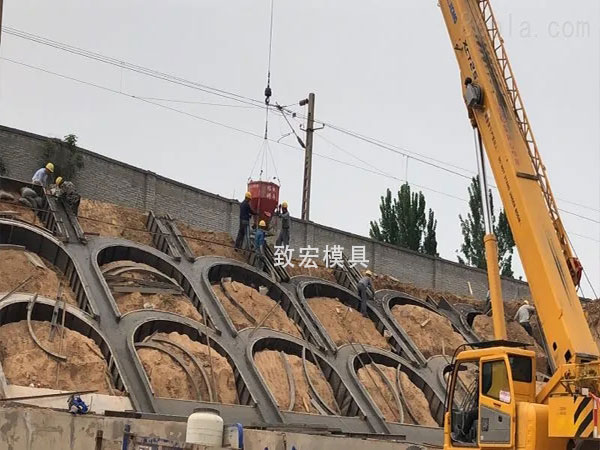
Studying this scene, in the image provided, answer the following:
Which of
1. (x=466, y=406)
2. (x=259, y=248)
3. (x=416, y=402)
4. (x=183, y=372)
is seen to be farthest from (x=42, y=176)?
(x=466, y=406)

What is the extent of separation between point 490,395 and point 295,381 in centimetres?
722

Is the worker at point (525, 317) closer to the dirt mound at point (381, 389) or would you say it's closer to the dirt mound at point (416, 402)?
the dirt mound at point (416, 402)

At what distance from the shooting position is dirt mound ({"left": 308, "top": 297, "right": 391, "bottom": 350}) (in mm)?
18734

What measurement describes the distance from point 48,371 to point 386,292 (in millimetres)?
11770

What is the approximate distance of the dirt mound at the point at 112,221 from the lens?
18.6 metres

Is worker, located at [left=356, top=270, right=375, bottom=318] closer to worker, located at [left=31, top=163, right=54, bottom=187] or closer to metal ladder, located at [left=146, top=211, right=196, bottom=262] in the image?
metal ladder, located at [left=146, top=211, right=196, bottom=262]

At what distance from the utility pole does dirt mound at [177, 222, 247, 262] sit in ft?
34.4

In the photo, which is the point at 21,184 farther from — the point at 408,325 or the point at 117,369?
the point at 408,325

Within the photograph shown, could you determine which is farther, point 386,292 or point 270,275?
point 386,292

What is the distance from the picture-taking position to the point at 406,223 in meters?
53.6

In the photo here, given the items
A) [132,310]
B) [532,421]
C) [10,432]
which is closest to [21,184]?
[132,310]

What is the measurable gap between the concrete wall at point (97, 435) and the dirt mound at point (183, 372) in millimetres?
3851

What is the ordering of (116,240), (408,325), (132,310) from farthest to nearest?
(408,325)
(116,240)
(132,310)

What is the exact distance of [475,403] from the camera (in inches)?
357
